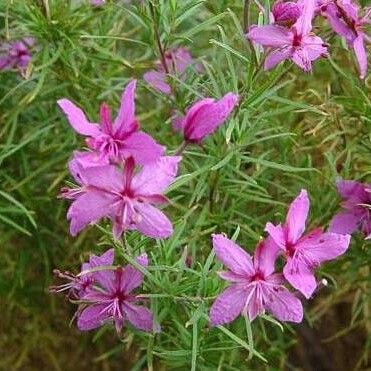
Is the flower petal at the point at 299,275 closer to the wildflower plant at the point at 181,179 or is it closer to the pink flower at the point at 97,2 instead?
the wildflower plant at the point at 181,179

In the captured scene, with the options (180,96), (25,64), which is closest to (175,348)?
(180,96)

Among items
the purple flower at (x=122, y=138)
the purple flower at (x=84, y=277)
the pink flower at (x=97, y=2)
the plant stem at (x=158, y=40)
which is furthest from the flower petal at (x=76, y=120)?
the pink flower at (x=97, y=2)

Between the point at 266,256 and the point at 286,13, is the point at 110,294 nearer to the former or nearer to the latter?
the point at 266,256

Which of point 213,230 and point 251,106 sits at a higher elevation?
point 251,106

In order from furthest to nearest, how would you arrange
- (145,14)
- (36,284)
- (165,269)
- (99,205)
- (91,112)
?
(36,284), (91,112), (145,14), (165,269), (99,205)

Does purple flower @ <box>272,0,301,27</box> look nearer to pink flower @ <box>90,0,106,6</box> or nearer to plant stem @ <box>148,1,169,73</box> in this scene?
plant stem @ <box>148,1,169,73</box>

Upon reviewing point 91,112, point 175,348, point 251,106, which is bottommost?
point 175,348

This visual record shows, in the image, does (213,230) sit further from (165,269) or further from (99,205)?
(99,205)

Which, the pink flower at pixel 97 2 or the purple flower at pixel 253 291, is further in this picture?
the pink flower at pixel 97 2
